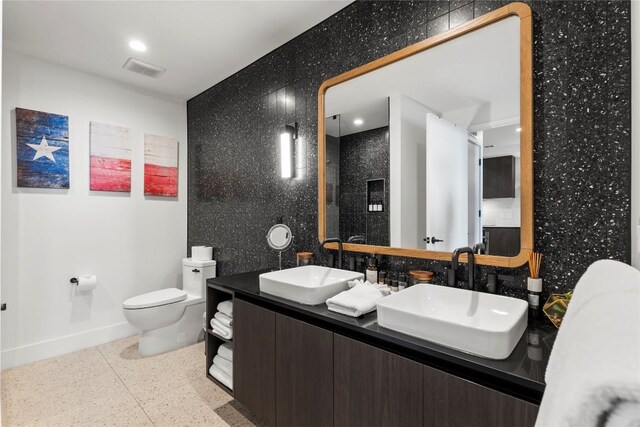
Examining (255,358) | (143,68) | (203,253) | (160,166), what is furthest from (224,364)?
(143,68)

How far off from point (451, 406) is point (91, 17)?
291 centimetres

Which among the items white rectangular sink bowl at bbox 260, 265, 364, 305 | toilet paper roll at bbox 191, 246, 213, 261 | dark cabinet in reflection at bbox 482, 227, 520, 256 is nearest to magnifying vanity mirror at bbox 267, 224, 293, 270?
white rectangular sink bowl at bbox 260, 265, 364, 305

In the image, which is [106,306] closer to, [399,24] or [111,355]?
[111,355]

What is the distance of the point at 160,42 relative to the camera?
232 cm

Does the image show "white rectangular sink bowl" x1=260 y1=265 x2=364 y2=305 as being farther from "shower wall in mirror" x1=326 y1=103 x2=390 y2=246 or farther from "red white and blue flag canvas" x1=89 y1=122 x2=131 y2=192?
"red white and blue flag canvas" x1=89 y1=122 x2=131 y2=192

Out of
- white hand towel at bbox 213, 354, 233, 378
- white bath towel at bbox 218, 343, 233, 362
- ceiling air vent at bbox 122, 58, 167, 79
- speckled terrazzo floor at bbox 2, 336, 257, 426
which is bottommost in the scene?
speckled terrazzo floor at bbox 2, 336, 257, 426

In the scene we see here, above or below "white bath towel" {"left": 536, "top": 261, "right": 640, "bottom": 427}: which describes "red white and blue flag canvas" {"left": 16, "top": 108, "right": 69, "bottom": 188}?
above

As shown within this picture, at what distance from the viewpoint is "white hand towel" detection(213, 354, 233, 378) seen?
1.92 meters

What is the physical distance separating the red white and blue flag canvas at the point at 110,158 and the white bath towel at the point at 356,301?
2.65 metres

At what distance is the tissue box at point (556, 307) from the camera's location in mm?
1106

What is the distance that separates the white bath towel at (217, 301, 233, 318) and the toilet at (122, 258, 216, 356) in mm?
888

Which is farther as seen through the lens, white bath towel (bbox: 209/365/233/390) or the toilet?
the toilet

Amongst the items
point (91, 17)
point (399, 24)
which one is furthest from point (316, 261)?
point (91, 17)

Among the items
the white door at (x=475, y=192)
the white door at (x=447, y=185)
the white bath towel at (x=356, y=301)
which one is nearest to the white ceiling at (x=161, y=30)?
the white door at (x=447, y=185)
